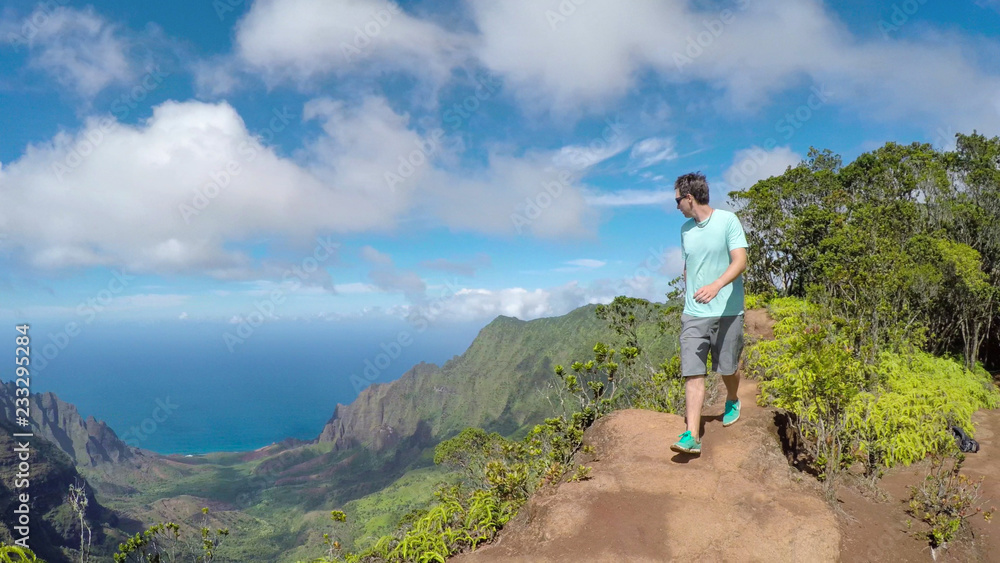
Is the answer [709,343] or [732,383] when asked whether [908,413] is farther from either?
[709,343]

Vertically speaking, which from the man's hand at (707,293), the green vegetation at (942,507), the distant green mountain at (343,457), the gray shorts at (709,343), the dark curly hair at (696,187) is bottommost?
the distant green mountain at (343,457)

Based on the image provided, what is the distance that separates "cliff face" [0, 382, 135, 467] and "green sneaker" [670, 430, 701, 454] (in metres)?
210

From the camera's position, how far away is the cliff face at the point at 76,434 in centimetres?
15962

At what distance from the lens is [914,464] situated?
6215 millimetres

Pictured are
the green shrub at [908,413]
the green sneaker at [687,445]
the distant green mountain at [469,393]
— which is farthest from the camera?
the distant green mountain at [469,393]

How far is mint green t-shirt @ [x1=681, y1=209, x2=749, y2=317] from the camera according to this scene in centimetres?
414

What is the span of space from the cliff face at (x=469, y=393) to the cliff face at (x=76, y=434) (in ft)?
235

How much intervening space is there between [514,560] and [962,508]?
176 inches

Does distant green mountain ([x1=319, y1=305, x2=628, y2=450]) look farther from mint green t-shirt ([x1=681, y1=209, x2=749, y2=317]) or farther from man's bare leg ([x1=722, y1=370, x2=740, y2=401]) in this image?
mint green t-shirt ([x1=681, y1=209, x2=749, y2=317])

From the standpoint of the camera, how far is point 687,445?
4.26 metres

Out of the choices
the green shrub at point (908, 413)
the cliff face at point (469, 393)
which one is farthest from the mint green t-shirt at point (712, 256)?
the cliff face at point (469, 393)

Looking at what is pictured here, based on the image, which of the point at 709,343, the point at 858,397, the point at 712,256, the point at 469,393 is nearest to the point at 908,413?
the point at 858,397

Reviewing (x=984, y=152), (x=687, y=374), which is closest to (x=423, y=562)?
(x=687, y=374)

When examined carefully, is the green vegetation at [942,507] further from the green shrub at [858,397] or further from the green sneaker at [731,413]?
the green sneaker at [731,413]
